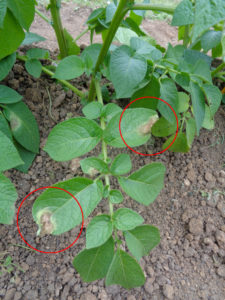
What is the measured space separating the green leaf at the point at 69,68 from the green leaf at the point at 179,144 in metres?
0.41

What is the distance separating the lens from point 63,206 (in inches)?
24.0

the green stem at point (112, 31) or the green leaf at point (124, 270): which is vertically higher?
the green stem at point (112, 31)

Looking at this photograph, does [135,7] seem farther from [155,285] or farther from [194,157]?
[155,285]

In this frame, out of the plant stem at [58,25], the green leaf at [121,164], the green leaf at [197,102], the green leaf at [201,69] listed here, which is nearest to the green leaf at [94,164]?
the green leaf at [121,164]

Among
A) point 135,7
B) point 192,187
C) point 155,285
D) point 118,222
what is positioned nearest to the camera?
point 118,222

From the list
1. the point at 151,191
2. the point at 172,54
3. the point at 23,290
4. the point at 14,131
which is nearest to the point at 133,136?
the point at 151,191

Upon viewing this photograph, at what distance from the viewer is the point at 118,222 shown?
635 mm

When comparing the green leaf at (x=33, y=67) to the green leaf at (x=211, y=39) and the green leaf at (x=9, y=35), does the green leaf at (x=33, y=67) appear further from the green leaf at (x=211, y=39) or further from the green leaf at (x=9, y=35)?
the green leaf at (x=211, y=39)

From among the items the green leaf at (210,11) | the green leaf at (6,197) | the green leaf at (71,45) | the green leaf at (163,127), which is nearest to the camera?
the green leaf at (210,11)

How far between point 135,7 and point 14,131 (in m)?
0.55

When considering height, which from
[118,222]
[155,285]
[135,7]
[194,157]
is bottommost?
[155,285]

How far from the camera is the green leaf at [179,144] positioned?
3.29 ft

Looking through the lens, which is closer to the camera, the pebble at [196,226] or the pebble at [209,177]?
the pebble at [196,226]

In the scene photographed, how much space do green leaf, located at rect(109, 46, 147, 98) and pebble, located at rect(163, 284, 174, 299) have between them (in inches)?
23.1
